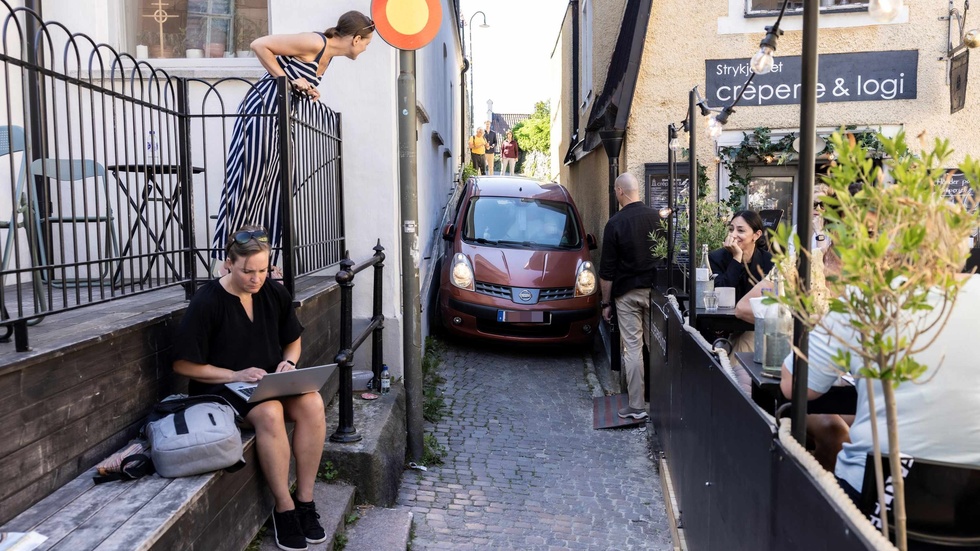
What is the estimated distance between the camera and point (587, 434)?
250 inches

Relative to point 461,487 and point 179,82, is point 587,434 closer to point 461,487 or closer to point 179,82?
point 461,487

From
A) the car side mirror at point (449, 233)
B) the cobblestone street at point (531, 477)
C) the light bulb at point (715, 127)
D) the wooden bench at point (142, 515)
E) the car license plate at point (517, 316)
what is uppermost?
the light bulb at point (715, 127)

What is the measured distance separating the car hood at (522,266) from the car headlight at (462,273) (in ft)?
0.21

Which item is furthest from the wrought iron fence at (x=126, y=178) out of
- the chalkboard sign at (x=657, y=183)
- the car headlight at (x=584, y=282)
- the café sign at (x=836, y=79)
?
the café sign at (x=836, y=79)

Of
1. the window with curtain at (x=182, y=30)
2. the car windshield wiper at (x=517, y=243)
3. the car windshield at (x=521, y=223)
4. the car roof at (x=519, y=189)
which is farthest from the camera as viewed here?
the car roof at (x=519, y=189)

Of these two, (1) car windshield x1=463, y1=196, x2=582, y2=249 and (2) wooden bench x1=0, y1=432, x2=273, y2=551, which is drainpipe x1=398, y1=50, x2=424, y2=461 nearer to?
(2) wooden bench x1=0, y1=432, x2=273, y2=551

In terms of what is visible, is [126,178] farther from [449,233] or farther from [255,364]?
[449,233]

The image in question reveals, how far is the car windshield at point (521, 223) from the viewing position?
905 cm

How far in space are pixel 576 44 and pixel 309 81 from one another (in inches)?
409

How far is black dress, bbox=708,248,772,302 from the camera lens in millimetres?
5496

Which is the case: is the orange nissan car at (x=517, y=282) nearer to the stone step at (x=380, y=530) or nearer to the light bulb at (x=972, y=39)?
the stone step at (x=380, y=530)

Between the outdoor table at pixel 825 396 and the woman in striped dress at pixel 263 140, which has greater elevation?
the woman in striped dress at pixel 263 140

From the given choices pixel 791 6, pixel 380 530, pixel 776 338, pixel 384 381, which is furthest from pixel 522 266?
pixel 776 338

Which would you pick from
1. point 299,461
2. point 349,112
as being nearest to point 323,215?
point 349,112
